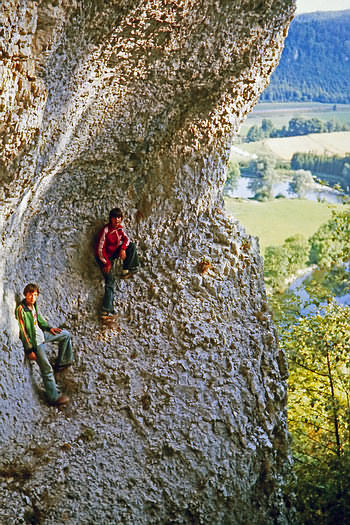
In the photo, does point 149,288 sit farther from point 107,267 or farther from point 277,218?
point 277,218

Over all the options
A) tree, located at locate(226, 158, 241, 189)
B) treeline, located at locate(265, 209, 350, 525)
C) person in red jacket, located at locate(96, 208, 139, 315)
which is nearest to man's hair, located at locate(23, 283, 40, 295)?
person in red jacket, located at locate(96, 208, 139, 315)

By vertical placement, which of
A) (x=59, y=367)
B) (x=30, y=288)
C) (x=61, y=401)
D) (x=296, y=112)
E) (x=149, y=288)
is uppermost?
(x=296, y=112)

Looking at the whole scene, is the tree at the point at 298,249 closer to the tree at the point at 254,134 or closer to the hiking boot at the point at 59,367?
the tree at the point at 254,134

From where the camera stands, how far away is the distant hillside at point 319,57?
27719 mm

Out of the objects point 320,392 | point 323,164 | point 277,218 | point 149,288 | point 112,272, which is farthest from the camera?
point 323,164

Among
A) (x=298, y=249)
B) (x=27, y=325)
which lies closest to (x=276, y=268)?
(x=298, y=249)

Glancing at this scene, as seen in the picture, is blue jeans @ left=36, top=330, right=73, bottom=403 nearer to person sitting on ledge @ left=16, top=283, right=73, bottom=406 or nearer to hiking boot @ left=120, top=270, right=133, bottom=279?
person sitting on ledge @ left=16, top=283, right=73, bottom=406

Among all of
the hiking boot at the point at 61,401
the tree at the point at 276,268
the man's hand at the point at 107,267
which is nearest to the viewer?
the hiking boot at the point at 61,401

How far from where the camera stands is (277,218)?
2305 cm

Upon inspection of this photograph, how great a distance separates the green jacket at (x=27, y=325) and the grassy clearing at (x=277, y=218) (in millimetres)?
16559

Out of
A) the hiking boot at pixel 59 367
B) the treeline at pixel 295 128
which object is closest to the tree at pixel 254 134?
the treeline at pixel 295 128

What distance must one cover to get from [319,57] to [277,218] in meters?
10.7

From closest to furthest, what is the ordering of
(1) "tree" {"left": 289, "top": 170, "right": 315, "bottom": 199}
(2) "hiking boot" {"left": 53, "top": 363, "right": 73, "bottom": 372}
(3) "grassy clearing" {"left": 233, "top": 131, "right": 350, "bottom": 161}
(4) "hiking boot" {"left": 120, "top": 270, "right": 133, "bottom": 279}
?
(2) "hiking boot" {"left": 53, "top": 363, "right": 73, "bottom": 372} → (4) "hiking boot" {"left": 120, "top": 270, "right": 133, "bottom": 279} → (1) "tree" {"left": 289, "top": 170, "right": 315, "bottom": 199} → (3) "grassy clearing" {"left": 233, "top": 131, "right": 350, "bottom": 161}

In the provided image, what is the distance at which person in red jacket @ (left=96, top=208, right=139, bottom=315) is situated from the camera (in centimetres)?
551
